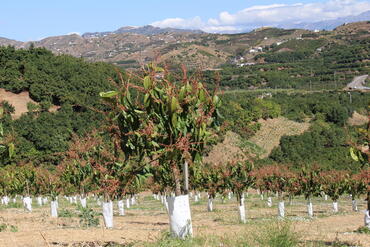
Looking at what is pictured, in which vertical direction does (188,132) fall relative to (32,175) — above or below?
above

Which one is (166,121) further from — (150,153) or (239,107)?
(239,107)

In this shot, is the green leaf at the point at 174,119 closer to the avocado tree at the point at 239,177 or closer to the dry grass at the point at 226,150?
the avocado tree at the point at 239,177

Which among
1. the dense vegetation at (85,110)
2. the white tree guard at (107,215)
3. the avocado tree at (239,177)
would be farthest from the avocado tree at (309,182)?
the dense vegetation at (85,110)

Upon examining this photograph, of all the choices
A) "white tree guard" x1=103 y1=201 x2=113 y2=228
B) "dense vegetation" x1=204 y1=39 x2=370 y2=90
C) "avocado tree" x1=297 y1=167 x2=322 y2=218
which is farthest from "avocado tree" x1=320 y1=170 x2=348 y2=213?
"dense vegetation" x1=204 y1=39 x2=370 y2=90

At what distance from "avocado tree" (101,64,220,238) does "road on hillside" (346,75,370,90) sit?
116m

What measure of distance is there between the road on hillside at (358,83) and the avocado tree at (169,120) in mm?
115859

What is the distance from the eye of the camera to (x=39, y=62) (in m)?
93.9

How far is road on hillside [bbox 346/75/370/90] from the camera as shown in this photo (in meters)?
121

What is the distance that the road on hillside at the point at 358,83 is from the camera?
121m

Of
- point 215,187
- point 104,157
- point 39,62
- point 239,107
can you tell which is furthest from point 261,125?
point 104,157

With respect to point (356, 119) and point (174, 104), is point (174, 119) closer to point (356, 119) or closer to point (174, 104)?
point (174, 104)

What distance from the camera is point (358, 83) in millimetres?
127188

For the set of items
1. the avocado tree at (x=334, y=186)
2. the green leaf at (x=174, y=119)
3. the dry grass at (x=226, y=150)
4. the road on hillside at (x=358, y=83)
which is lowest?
the dry grass at (x=226, y=150)

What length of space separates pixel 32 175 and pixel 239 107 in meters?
63.4
